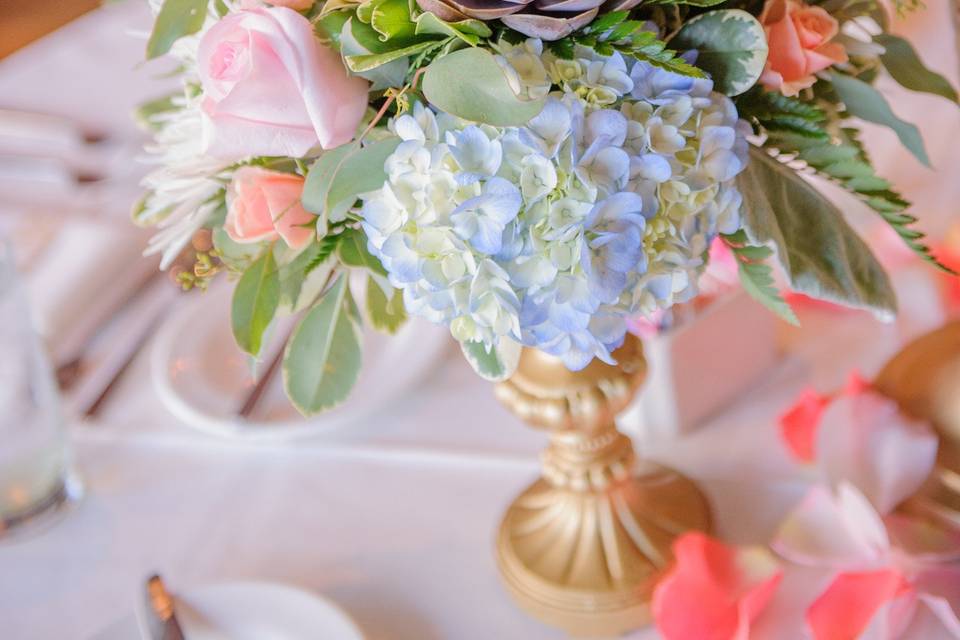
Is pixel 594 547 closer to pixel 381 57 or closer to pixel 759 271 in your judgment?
pixel 759 271

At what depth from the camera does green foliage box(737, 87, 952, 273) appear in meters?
0.53

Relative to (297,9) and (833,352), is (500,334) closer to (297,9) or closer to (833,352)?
(297,9)

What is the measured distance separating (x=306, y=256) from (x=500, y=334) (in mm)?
135

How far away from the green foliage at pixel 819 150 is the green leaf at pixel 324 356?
0.26 m

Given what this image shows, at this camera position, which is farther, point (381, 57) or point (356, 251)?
point (356, 251)

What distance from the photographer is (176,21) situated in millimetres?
537

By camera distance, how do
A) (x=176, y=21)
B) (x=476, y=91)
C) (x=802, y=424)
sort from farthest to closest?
1. (x=802, y=424)
2. (x=176, y=21)
3. (x=476, y=91)

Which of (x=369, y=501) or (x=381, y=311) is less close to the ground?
(x=381, y=311)

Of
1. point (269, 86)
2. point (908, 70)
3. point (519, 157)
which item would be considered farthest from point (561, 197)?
point (908, 70)

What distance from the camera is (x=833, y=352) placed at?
2.98 ft

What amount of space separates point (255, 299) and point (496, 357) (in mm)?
143

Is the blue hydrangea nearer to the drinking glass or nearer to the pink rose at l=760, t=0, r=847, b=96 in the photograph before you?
the pink rose at l=760, t=0, r=847, b=96

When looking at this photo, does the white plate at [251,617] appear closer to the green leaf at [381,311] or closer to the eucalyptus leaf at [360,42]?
the green leaf at [381,311]

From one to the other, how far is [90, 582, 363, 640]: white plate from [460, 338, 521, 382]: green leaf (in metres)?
0.24
